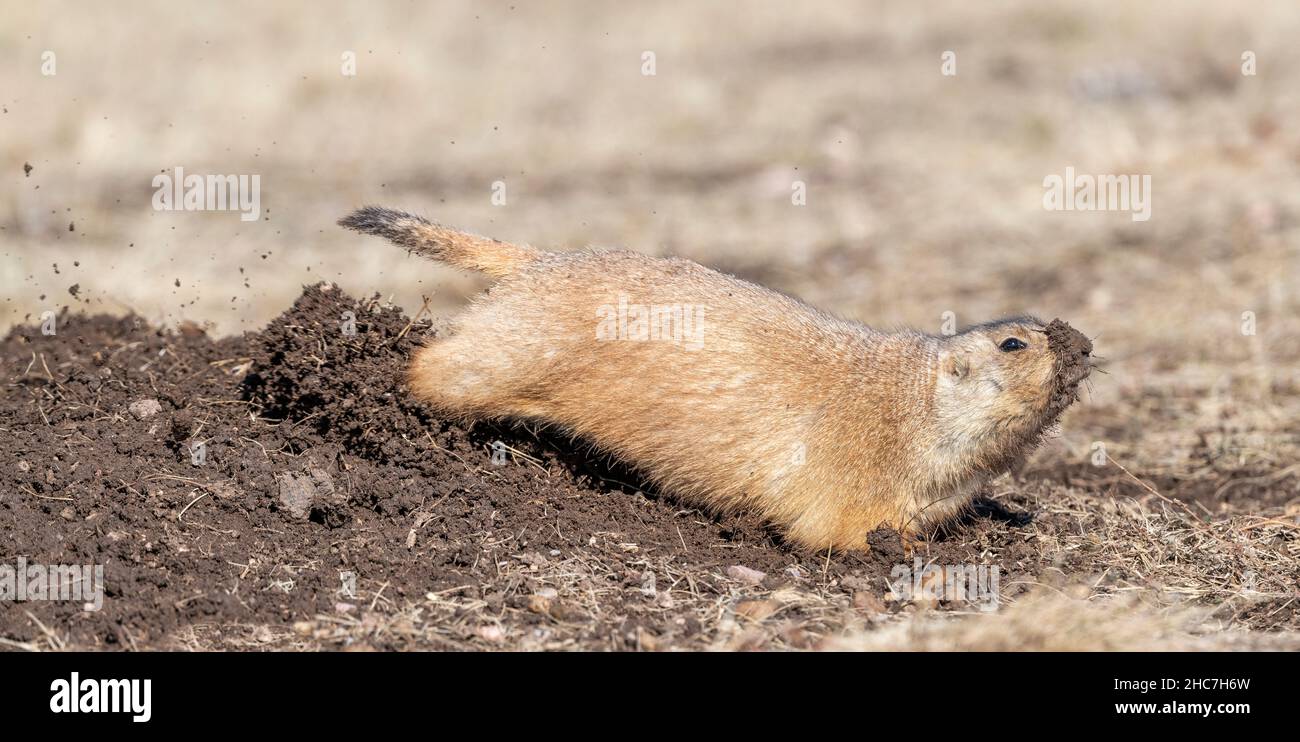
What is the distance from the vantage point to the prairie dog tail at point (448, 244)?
6953 millimetres

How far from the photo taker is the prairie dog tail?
22.8 feet

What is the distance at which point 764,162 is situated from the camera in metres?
16.7

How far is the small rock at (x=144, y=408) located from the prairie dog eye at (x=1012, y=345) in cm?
472

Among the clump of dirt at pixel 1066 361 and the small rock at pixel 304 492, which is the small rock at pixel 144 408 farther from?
the clump of dirt at pixel 1066 361

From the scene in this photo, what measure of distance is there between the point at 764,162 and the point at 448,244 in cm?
1034

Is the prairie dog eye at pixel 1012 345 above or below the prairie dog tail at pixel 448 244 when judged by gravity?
below

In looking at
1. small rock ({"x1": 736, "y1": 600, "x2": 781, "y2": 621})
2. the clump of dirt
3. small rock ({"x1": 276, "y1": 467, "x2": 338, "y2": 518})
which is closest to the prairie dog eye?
the clump of dirt

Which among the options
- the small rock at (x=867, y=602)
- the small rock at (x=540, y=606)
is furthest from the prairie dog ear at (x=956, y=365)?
the small rock at (x=540, y=606)

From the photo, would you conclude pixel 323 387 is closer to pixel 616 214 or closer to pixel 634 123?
pixel 616 214

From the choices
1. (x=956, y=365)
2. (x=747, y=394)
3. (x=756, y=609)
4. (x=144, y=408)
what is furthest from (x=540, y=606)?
(x=144, y=408)

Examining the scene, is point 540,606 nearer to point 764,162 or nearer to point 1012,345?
point 1012,345

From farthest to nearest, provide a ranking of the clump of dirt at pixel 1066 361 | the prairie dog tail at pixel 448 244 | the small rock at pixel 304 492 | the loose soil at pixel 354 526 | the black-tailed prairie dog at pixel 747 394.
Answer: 1. the prairie dog tail at pixel 448 244
2. the black-tailed prairie dog at pixel 747 394
3. the clump of dirt at pixel 1066 361
4. the small rock at pixel 304 492
5. the loose soil at pixel 354 526

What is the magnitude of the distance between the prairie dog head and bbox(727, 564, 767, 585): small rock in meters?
1.32

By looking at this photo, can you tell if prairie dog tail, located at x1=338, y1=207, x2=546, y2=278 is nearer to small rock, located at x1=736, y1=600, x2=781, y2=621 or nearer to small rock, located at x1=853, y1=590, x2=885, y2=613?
small rock, located at x1=736, y1=600, x2=781, y2=621
